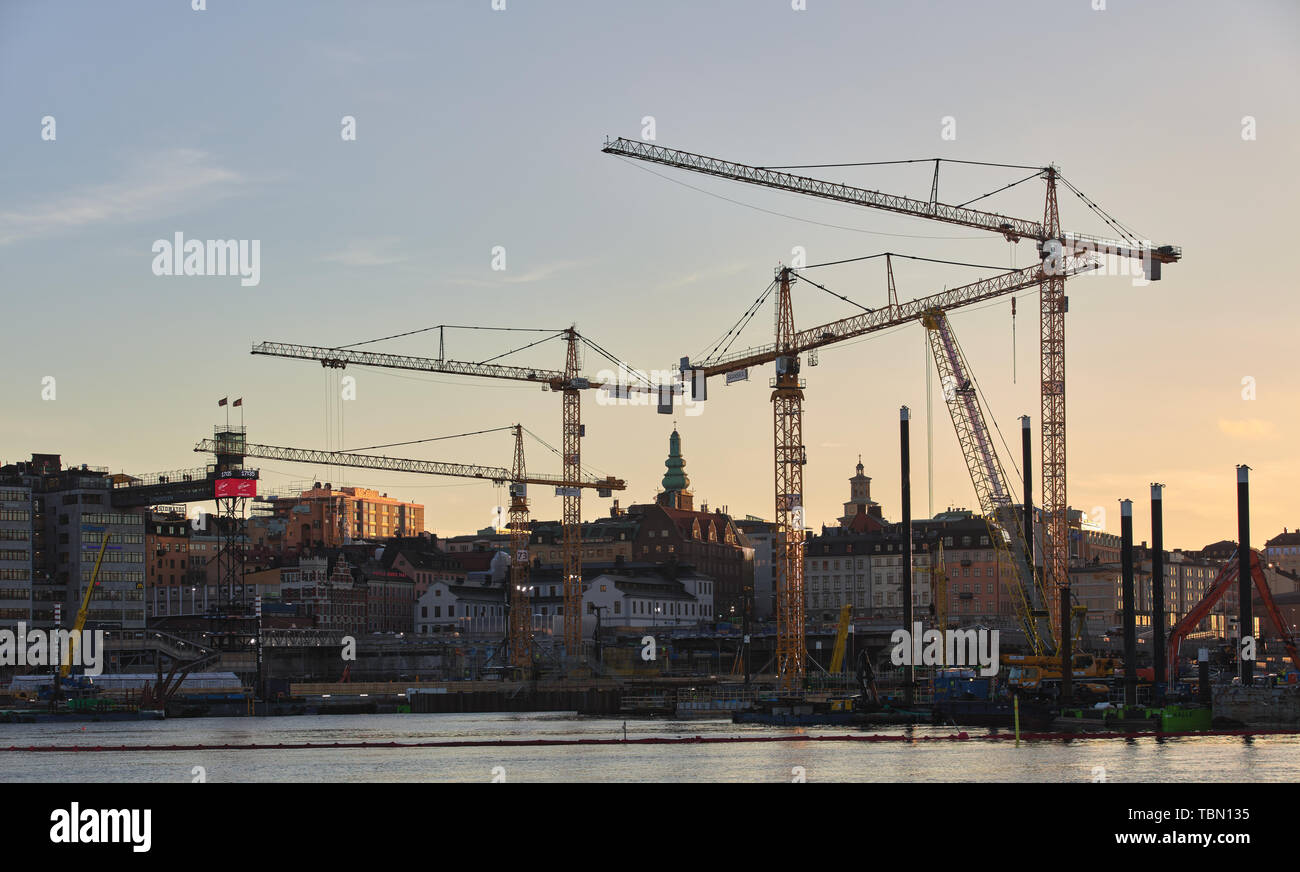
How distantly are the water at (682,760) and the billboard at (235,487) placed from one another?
78300mm

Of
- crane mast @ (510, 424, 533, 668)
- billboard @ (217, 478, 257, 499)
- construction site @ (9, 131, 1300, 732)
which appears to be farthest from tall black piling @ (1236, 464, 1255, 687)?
billboard @ (217, 478, 257, 499)

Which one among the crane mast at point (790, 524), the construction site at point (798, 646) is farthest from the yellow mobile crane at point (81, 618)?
the crane mast at point (790, 524)

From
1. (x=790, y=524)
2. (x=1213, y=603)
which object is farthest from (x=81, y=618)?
(x=1213, y=603)

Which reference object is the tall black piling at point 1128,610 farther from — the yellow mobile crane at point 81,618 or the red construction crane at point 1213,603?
the yellow mobile crane at point 81,618

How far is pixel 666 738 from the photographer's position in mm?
95875

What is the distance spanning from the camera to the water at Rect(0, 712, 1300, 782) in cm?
6612

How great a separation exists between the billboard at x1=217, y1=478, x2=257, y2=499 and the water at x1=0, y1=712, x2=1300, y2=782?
78300mm

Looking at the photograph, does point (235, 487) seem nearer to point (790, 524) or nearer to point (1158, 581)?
point (790, 524)

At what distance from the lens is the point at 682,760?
77.0 metres
